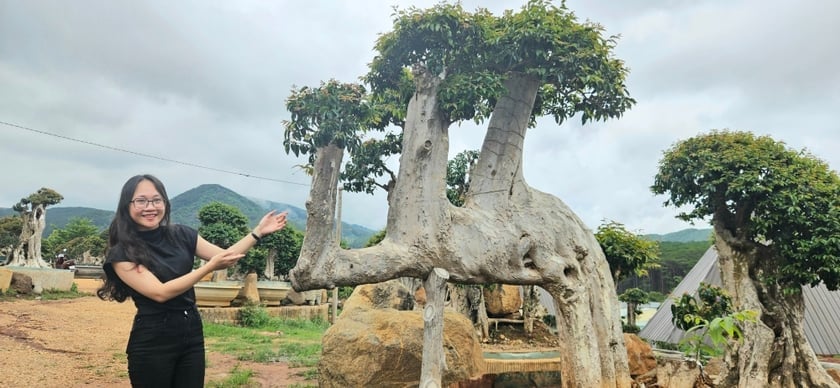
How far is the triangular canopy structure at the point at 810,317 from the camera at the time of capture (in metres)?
13.0

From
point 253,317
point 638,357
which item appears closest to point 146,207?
point 638,357

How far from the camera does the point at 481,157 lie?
277 inches

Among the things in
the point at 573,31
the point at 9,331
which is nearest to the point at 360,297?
the point at 573,31

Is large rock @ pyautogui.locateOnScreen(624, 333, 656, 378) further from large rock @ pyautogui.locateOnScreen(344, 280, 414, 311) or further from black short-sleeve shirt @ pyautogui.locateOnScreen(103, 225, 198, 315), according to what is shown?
black short-sleeve shirt @ pyautogui.locateOnScreen(103, 225, 198, 315)

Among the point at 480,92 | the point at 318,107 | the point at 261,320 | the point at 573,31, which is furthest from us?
the point at 261,320

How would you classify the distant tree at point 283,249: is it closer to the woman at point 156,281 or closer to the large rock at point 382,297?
the large rock at point 382,297

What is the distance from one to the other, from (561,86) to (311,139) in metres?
3.43

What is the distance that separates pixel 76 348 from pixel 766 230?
434 inches

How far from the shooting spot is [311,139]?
5391 mm

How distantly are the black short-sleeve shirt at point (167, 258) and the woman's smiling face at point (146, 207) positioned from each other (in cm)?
4

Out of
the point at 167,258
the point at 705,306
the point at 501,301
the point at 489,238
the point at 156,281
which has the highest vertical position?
the point at 489,238

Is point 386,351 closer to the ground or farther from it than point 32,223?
closer to the ground

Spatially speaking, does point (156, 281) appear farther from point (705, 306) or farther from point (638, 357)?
point (705, 306)

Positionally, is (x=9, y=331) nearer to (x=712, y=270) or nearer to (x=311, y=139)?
(x=311, y=139)
